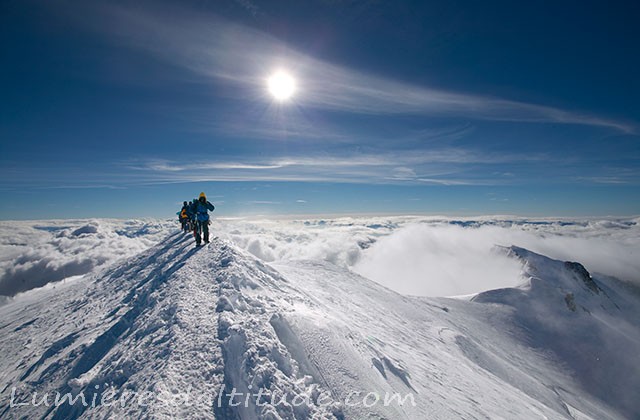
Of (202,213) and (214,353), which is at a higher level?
(202,213)

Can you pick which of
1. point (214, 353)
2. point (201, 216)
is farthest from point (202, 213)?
point (214, 353)

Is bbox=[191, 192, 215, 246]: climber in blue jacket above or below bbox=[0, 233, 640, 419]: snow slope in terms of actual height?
above

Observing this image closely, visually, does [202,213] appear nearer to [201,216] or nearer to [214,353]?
[201,216]

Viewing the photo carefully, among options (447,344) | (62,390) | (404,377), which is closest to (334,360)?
(404,377)

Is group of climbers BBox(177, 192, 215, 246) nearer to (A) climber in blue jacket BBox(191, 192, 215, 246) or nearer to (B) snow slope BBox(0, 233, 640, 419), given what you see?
(A) climber in blue jacket BBox(191, 192, 215, 246)

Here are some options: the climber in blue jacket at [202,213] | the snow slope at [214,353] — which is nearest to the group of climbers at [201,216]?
the climber in blue jacket at [202,213]

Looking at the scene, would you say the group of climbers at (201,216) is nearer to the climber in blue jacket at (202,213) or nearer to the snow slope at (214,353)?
the climber in blue jacket at (202,213)

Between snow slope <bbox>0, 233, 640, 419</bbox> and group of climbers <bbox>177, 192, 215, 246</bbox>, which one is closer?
snow slope <bbox>0, 233, 640, 419</bbox>

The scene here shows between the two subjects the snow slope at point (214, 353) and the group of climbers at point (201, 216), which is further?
the group of climbers at point (201, 216)

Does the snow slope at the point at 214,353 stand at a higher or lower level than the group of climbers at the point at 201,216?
lower

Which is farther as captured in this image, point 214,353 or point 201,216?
point 201,216

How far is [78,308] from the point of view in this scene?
587 inches

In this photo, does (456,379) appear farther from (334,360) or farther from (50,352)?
(50,352)

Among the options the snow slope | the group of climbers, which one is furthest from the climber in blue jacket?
the snow slope
